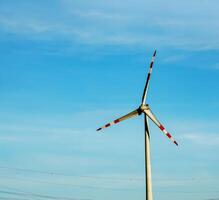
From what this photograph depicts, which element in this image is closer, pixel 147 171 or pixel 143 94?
pixel 147 171

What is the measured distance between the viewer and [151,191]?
328 feet

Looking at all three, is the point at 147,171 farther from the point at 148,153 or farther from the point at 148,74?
the point at 148,74

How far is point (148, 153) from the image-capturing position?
102 meters

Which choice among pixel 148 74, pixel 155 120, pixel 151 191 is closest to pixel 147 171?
pixel 151 191

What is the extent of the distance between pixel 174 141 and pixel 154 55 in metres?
20.2

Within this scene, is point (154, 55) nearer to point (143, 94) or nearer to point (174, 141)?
point (143, 94)

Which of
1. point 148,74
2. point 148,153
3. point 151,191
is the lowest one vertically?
point 151,191

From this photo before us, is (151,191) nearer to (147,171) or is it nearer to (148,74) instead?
(147,171)

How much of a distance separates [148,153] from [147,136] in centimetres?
475

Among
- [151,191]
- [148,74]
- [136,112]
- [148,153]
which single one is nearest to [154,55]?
[148,74]

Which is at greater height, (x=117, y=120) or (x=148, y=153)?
(x=117, y=120)

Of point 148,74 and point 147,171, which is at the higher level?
point 148,74

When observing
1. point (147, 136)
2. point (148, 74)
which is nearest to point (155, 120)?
point (147, 136)

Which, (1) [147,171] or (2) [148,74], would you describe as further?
(2) [148,74]
